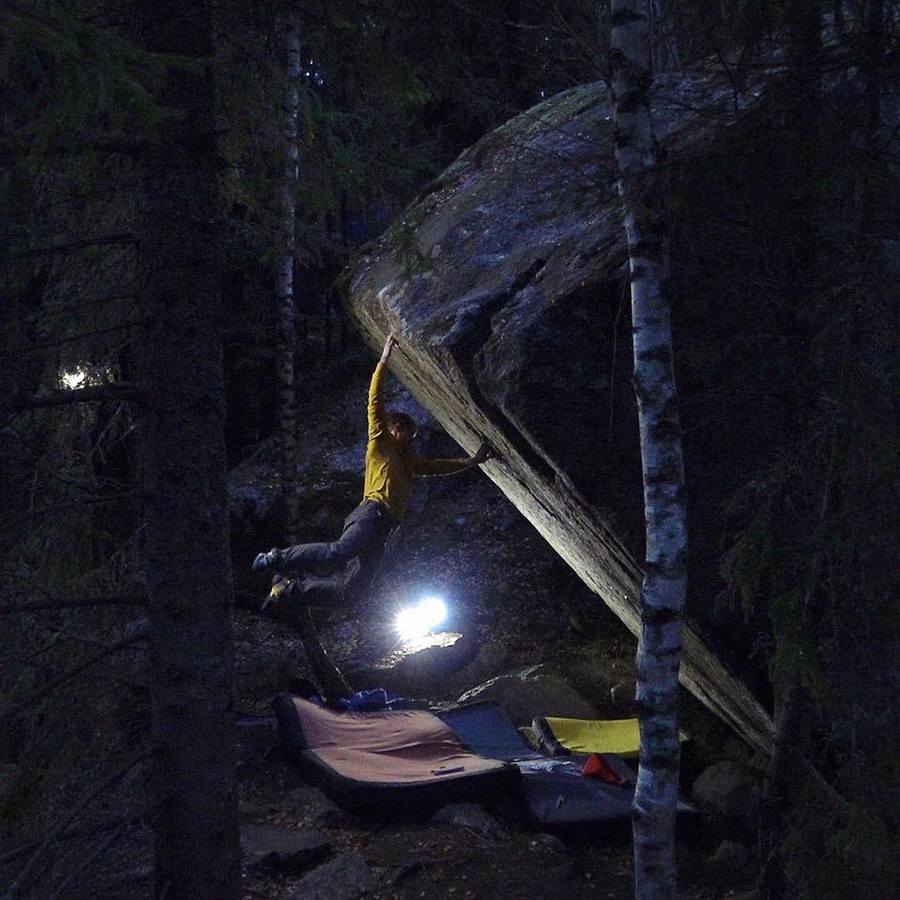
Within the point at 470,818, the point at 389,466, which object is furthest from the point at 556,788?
the point at 389,466

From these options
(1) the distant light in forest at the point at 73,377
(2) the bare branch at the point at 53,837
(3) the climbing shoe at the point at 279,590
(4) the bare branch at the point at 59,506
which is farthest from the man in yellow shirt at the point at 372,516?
(2) the bare branch at the point at 53,837

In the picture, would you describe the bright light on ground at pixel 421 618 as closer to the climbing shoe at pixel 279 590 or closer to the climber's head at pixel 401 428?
the climbing shoe at pixel 279 590

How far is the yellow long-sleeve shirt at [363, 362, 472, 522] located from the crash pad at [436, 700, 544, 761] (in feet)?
7.07

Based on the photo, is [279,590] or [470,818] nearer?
[470,818]

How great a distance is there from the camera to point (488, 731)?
31.2 ft

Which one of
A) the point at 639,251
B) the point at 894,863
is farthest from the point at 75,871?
the point at 639,251

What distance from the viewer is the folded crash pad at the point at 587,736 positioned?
9258 mm

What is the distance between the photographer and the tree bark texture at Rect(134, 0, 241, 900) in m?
4.64

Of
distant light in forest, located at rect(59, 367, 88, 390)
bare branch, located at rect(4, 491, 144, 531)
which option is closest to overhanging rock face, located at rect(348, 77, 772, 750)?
distant light in forest, located at rect(59, 367, 88, 390)

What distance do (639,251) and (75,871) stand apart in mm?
3854

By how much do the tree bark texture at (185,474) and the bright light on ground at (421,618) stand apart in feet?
24.2

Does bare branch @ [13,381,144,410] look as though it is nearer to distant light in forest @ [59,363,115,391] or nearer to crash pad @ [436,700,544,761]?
distant light in forest @ [59,363,115,391]

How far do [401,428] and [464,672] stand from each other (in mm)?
4046

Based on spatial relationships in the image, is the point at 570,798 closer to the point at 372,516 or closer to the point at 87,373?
the point at 372,516
